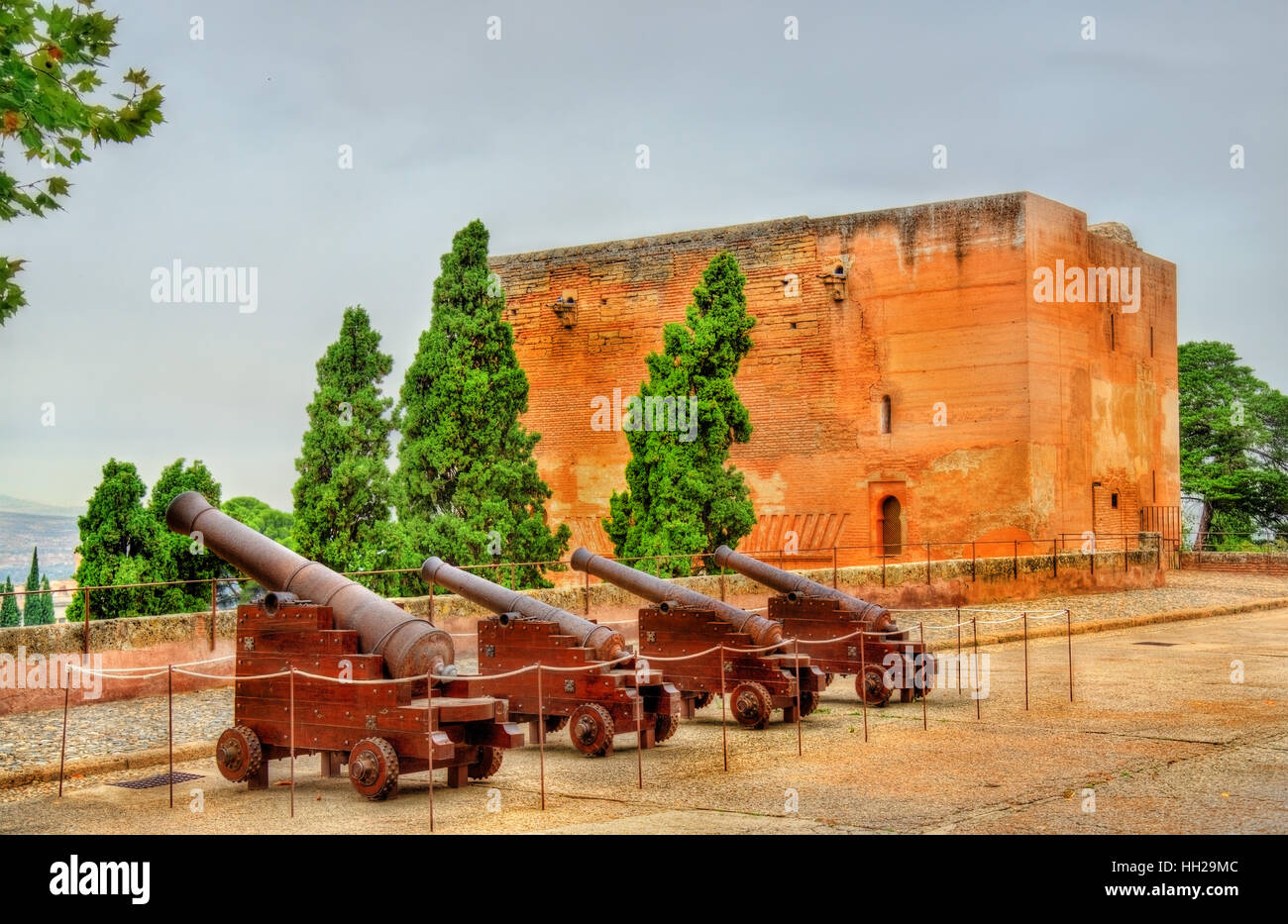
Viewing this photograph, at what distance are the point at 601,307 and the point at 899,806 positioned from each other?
82.8 feet

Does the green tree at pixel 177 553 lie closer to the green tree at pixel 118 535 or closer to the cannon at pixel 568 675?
→ the green tree at pixel 118 535

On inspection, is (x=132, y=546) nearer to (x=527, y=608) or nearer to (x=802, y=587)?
(x=527, y=608)

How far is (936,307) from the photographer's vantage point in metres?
28.4

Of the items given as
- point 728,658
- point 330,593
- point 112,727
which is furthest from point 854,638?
point 112,727

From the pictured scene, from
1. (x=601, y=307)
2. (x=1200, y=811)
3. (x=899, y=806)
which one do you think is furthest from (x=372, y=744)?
(x=601, y=307)

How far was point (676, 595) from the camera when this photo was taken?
474 inches

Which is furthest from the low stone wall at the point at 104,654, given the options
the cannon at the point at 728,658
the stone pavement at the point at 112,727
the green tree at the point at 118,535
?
the cannon at the point at 728,658

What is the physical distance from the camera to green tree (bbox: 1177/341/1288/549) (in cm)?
4428

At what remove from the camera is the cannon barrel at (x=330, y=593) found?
28.0 feet

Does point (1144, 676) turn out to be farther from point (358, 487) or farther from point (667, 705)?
point (358, 487)

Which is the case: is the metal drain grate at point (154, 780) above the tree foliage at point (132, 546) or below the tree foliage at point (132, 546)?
below

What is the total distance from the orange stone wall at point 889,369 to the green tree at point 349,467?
13112 mm

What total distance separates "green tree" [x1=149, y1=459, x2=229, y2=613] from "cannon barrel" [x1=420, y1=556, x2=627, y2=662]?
6072mm

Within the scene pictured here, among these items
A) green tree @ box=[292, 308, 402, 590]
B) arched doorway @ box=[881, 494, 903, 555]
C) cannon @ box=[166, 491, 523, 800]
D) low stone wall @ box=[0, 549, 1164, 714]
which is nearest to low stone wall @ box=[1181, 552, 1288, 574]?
low stone wall @ box=[0, 549, 1164, 714]
